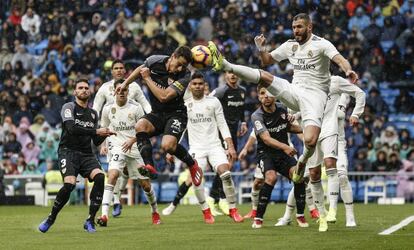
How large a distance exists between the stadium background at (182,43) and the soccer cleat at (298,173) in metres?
12.1

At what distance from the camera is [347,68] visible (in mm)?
13984

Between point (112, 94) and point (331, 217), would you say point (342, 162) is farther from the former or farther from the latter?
point (112, 94)

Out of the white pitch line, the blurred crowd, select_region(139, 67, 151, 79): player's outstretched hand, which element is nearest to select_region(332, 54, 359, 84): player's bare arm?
the white pitch line

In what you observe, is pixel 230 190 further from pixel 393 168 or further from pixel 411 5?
pixel 411 5

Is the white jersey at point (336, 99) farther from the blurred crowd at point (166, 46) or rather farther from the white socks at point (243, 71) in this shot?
the blurred crowd at point (166, 46)

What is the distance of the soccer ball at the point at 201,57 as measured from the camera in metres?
13.7

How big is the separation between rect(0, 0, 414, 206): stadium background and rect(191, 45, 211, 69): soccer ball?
14308 mm

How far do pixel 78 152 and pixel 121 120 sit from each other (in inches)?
129

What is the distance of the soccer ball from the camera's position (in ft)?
45.0

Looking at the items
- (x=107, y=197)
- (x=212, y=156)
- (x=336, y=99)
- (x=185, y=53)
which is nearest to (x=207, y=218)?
(x=212, y=156)

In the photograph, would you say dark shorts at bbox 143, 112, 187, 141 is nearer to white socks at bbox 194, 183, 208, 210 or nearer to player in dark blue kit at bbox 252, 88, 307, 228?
player in dark blue kit at bbox 252, 88, 307, 228

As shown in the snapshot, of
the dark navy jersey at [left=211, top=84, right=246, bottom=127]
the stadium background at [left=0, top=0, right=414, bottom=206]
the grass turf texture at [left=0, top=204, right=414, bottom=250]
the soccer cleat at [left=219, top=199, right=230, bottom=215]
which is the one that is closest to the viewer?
the grass turf texture at [left=0, top=204, right=414, bottom=250]

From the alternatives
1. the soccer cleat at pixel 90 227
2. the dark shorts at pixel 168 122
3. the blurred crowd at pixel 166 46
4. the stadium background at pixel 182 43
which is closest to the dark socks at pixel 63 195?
the soccer cleat at pixel 90 227

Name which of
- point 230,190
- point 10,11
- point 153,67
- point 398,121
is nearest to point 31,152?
point 10,11
